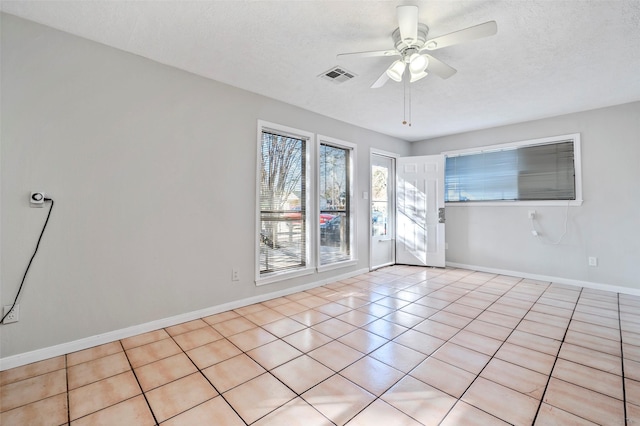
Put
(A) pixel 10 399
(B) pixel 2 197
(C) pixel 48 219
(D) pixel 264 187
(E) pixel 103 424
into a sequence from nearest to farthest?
(E) pixel 103 424, (A) pixel 10 399, (B) pixel 2 197, (C) pixel 48 219, (D) pixel 264 187

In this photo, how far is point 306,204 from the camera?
12.8 feet

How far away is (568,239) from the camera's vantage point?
4.11 meters

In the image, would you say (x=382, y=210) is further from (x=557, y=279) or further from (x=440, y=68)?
(x=440, y=68)

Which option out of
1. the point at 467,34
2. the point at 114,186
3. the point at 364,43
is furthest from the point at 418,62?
the point at 114,186

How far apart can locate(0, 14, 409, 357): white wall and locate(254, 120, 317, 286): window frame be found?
0.11 metres

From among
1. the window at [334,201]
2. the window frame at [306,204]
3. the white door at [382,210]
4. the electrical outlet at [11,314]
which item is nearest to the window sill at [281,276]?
the window frame at [306,204]

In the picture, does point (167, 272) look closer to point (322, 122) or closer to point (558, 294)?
point (322, 122)

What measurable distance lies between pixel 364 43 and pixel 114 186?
2.44m

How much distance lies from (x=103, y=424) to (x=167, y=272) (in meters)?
1.36

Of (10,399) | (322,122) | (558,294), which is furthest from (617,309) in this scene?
(10,399)

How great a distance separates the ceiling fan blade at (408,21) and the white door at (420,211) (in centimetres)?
350

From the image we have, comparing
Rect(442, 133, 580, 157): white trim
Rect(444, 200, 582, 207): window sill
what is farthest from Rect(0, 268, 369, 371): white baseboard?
Rect(442, 133, 580, 157): white trim

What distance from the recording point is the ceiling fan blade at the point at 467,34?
176 centimetres

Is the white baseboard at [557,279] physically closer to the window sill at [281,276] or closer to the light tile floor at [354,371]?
the light tile floor at [354,371]
